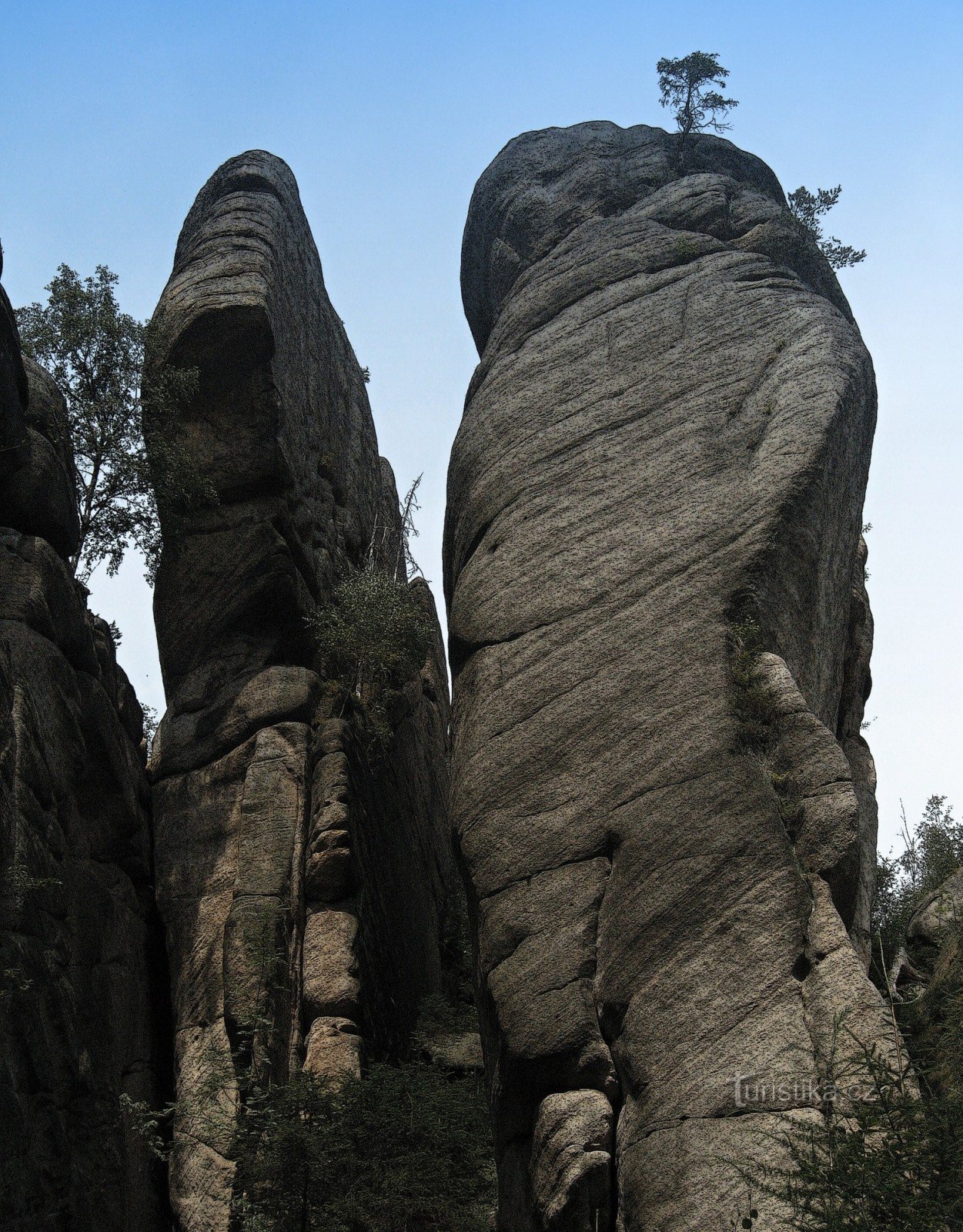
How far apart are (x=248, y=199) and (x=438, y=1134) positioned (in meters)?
16.3

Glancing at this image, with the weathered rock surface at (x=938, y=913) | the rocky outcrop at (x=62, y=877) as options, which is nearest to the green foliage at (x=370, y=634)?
the rocky outcrop at (x=62, y=877)

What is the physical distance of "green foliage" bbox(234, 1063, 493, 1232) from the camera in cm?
1405

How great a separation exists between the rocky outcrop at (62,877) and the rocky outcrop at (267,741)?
63 cm

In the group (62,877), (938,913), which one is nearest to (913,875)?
(938,913)

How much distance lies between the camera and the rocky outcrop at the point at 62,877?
14023 millimetres

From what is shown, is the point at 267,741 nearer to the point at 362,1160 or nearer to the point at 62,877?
the point at 62,877

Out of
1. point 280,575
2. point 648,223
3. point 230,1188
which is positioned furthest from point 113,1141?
point 648,223

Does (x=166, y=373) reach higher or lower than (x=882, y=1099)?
higher

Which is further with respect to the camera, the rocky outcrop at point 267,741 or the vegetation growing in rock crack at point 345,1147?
the rocky outcrop at point 267,741

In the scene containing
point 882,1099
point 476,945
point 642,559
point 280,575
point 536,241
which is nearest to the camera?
point 882,1099

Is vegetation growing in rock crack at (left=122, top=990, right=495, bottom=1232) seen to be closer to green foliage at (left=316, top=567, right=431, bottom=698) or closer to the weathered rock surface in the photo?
the weathered rock surface

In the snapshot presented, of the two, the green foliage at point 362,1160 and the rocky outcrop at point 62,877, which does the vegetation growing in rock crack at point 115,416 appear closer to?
the rocky outcrop at point 62,877

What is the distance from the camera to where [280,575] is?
2058 cm

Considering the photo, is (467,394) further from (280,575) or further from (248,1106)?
(248,1106)
